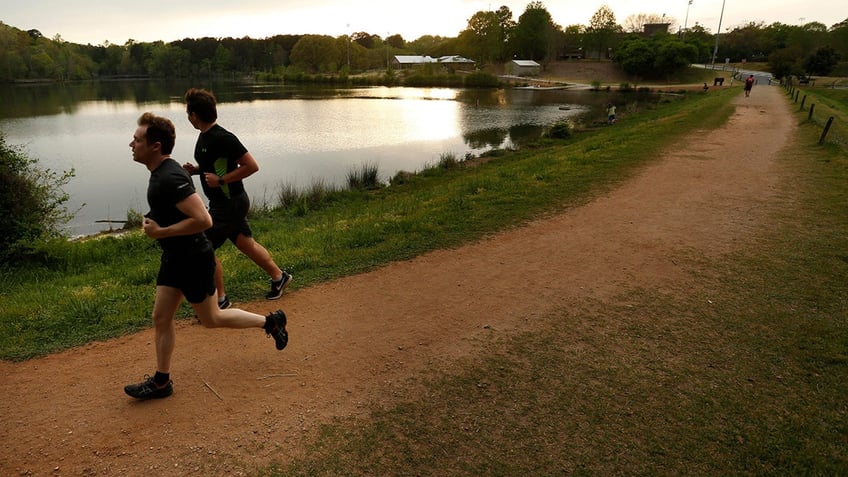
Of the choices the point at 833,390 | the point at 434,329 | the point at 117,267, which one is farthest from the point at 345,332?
the point at 117,267

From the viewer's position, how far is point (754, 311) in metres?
4.69

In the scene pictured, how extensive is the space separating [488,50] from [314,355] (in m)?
111

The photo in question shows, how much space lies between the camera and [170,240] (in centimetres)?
306

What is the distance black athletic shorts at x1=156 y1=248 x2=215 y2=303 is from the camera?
3100 mm

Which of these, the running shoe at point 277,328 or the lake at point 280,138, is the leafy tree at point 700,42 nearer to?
the lake at point 280,138

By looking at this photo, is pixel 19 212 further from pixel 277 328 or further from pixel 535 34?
pixel 535 34

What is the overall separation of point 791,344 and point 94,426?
17.6 feet

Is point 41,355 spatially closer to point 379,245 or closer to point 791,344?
point 379,245

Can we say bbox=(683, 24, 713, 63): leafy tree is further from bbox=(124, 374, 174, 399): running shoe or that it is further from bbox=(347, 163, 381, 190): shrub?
bbox=(124, 374, 174, 399): running shoe

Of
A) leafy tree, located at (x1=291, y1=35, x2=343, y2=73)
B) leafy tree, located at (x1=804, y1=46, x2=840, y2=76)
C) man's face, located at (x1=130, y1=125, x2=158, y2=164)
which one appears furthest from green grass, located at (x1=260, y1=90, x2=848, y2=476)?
leafy tree, located at (x1=291, y1=35, x2=343, y2=73)

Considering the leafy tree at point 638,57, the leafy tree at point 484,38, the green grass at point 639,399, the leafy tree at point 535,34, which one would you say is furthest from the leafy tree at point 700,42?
the green grass at point 639,399

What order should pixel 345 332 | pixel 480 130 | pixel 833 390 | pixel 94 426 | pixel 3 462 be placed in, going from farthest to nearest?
pixel 480 130
pixel 345 332
pixel 833 390
pixel 94 426
pixel 3 462

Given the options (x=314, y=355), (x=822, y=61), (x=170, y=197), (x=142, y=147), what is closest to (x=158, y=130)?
(x=142, y=147)

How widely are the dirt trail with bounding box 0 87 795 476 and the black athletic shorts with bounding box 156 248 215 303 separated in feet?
2.69
